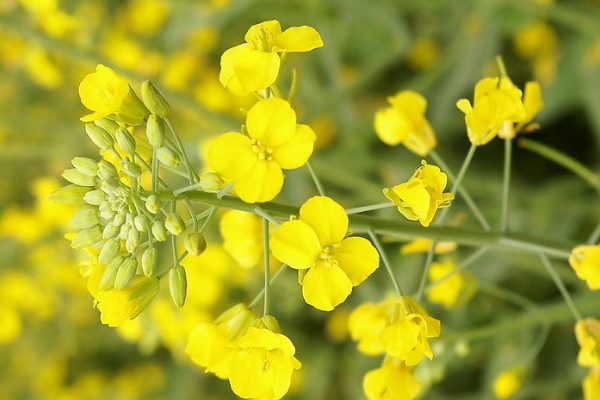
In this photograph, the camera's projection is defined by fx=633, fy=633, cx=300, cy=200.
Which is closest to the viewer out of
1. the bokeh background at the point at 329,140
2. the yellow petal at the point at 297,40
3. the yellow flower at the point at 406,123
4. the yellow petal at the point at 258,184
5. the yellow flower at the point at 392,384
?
the yellow petal at the point at 258,184

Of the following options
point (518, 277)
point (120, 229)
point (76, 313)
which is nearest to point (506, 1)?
point (518, 277)

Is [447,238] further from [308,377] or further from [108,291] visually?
[308,377]

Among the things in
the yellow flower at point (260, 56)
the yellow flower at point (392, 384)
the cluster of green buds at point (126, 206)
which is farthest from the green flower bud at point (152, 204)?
the yellow flower at point (392, 384)

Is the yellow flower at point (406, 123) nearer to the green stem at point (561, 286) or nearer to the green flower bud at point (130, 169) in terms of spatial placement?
the green stem at point (561, 286)

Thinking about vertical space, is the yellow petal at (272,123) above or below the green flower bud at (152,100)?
above

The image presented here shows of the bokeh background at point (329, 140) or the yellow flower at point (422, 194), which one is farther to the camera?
the bokeh background at point (329, 140)

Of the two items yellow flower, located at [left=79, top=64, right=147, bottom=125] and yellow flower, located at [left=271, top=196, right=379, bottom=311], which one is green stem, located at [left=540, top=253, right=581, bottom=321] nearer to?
yellow flower, located at [left=271, top=196, right=379, bottom=311]

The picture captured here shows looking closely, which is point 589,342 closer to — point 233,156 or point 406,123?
point 406,123

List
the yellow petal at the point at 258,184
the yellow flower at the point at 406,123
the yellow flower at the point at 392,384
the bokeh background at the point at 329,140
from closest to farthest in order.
Result: 1. the yellow petal at the point at 258,184
2. the yellow flower at the point at 392,384
3. the yellow flower at the point at 406,123
4. the bokeh background at the point at 329,140
